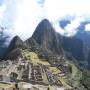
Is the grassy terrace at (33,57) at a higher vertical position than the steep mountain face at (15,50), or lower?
lower

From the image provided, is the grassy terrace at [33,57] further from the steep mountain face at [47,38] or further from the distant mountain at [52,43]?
the steep mountain face at [47,38]

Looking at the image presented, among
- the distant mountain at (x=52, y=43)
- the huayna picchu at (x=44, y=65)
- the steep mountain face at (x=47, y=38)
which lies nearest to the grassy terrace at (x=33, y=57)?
the huayna picchu at (x=44, y=65)

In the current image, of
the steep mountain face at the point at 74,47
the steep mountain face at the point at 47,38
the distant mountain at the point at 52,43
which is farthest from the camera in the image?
the steep mountain face at the point at 74,47


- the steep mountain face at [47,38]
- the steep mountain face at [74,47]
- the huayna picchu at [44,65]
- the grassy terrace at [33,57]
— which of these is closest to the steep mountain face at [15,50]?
the huayna picchu at [44,65]

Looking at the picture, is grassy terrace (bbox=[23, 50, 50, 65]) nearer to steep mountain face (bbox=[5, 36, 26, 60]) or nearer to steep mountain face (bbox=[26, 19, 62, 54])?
steep mountain face (bbox=[5, 36, 26, 60])

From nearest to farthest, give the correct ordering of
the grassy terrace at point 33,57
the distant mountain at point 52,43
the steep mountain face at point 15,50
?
the grassy terrace at point 33,57, the steep mountain face at point 15,50, the distant mountain at point 52,43

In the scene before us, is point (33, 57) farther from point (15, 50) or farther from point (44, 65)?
point (44, 65)

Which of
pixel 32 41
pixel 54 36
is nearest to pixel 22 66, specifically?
pixel 32 41

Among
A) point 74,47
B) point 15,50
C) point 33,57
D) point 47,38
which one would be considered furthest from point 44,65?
point 74,47

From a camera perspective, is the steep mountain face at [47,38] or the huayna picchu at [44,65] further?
the steep mountain face at [47,38]
